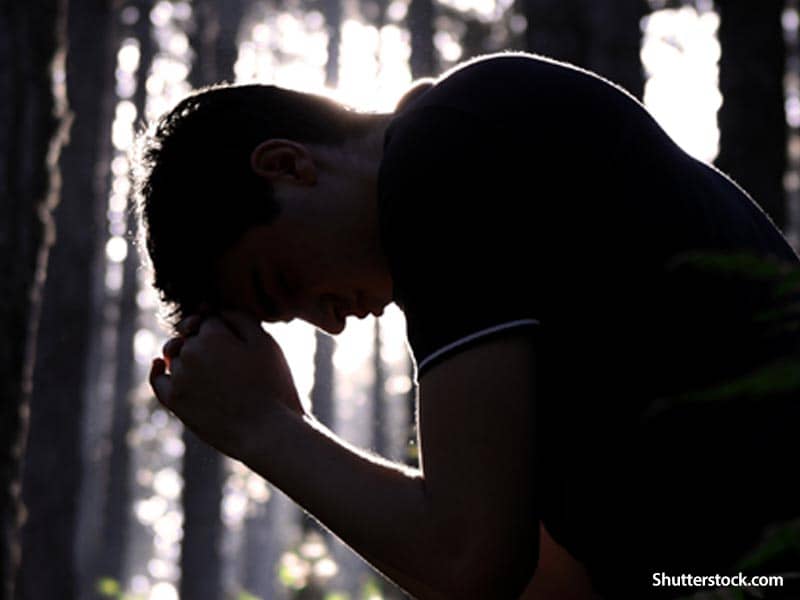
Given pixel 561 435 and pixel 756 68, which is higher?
pixel 756 68

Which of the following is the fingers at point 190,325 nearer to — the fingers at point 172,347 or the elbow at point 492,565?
the fingers at point 172,347

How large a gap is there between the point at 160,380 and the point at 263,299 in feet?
0.92

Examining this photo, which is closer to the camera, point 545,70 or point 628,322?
point 628,322

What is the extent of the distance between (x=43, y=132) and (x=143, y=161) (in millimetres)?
2647

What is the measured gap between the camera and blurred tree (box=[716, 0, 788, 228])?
730 centimetres

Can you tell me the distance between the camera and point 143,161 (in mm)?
2711

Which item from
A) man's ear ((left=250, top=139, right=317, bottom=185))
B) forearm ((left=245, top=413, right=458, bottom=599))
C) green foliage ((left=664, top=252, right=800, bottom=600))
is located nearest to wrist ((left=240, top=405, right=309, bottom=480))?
forearm ((left=245, top=413, right=458, bottom=599))

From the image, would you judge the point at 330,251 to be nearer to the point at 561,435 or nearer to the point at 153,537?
the point at 561,435

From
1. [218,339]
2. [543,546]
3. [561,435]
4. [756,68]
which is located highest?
[756,68]

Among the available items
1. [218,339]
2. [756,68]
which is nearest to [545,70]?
[218,339]

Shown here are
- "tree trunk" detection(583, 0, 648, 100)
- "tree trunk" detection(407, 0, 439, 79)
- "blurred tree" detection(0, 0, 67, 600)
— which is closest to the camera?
"blurred tree" detection(0, 0, 67, 600)

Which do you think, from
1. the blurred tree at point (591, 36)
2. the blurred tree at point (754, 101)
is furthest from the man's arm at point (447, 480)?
the blurred tree at point (754, 101)

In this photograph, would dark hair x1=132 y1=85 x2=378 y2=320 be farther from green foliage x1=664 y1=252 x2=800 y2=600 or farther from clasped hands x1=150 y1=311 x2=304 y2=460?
green foliage x1=664 y1=252 x2=800 y2=600

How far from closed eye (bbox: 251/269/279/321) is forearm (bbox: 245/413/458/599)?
427mm
